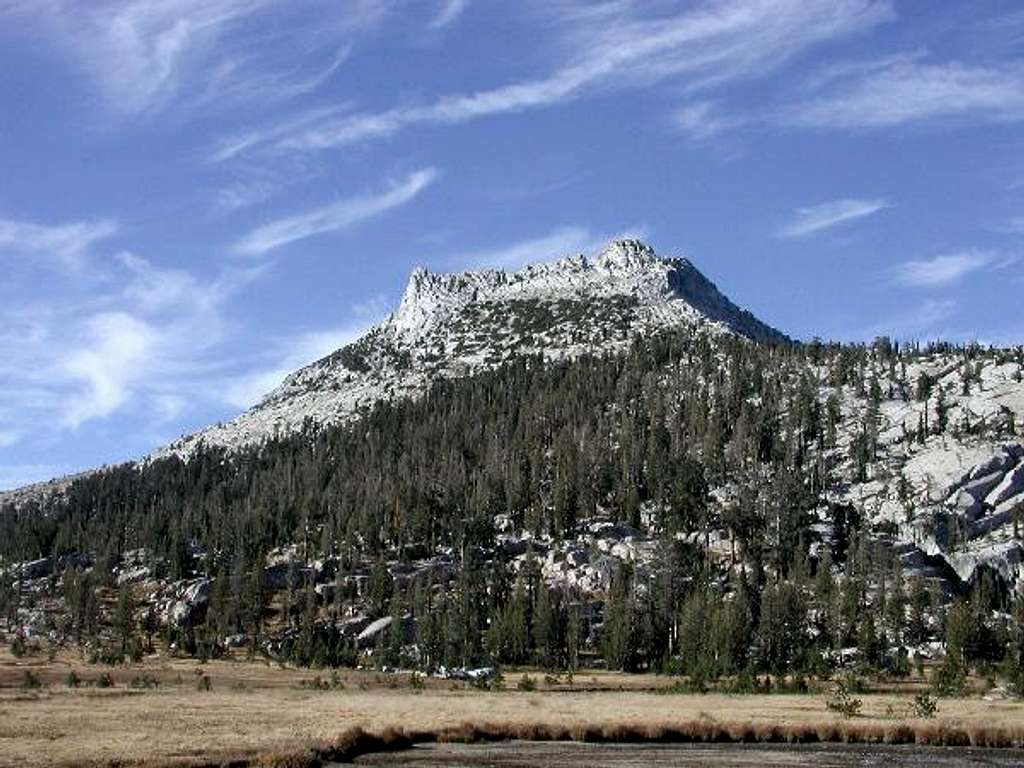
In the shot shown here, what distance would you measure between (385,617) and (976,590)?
9966 cm

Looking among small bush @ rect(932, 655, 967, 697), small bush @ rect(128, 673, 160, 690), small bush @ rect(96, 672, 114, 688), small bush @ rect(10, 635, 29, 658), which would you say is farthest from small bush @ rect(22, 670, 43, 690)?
small bush @ rect(932, 655, 967, 697)

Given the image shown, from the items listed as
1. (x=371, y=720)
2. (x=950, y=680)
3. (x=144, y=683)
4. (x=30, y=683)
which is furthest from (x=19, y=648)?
(x=950, y=680)

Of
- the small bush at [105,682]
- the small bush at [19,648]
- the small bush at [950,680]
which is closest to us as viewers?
the small bush at [950,680]

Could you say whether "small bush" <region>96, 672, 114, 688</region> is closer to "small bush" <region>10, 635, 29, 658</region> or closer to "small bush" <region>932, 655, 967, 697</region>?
"small bush" <region>10, 635, 29, 658</region>

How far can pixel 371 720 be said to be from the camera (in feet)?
263

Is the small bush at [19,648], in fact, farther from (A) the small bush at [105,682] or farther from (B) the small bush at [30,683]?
(A) the small bush at [105,682]

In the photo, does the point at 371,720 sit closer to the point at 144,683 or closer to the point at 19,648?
the point at 144,683

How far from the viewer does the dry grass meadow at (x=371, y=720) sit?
61406 millimetres

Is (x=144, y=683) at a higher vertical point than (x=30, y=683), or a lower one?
lower

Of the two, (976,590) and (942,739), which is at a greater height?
(976,590)

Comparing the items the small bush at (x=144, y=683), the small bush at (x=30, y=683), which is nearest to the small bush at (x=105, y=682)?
the small bush at (x=144, y=683)

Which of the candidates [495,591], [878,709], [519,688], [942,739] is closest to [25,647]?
[495,591]

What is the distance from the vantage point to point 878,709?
9700 cm

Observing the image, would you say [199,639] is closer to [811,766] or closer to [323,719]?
[323,719]
